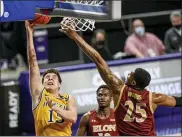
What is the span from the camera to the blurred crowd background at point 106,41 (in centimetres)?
1434

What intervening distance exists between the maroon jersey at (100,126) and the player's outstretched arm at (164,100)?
76cm

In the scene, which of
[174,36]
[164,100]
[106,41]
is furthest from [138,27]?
[164,100]

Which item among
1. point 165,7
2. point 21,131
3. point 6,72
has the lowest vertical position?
point 21,131

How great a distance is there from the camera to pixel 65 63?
50.0 ft

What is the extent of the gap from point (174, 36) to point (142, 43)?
65 cm

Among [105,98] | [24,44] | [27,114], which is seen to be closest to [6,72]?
[24,44]

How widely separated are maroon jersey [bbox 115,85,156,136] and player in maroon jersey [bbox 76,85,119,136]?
518mm

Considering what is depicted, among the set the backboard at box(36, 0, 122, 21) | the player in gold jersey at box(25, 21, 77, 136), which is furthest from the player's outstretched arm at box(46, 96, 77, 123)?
the backboard at box(36, 0, 122, 21)

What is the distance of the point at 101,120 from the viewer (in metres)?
9.70

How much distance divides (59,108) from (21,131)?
4.98 metres

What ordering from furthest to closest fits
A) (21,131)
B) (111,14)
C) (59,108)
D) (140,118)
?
1. (21,131)
2. (140,118)
3. (59,108)
4. (111,14)

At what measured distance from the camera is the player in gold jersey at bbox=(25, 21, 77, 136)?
8766 millimetres

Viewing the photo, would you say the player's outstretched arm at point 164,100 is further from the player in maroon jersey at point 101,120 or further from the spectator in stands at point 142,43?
the spectator in stands at point 142,43

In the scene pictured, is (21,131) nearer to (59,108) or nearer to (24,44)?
(24,44)
